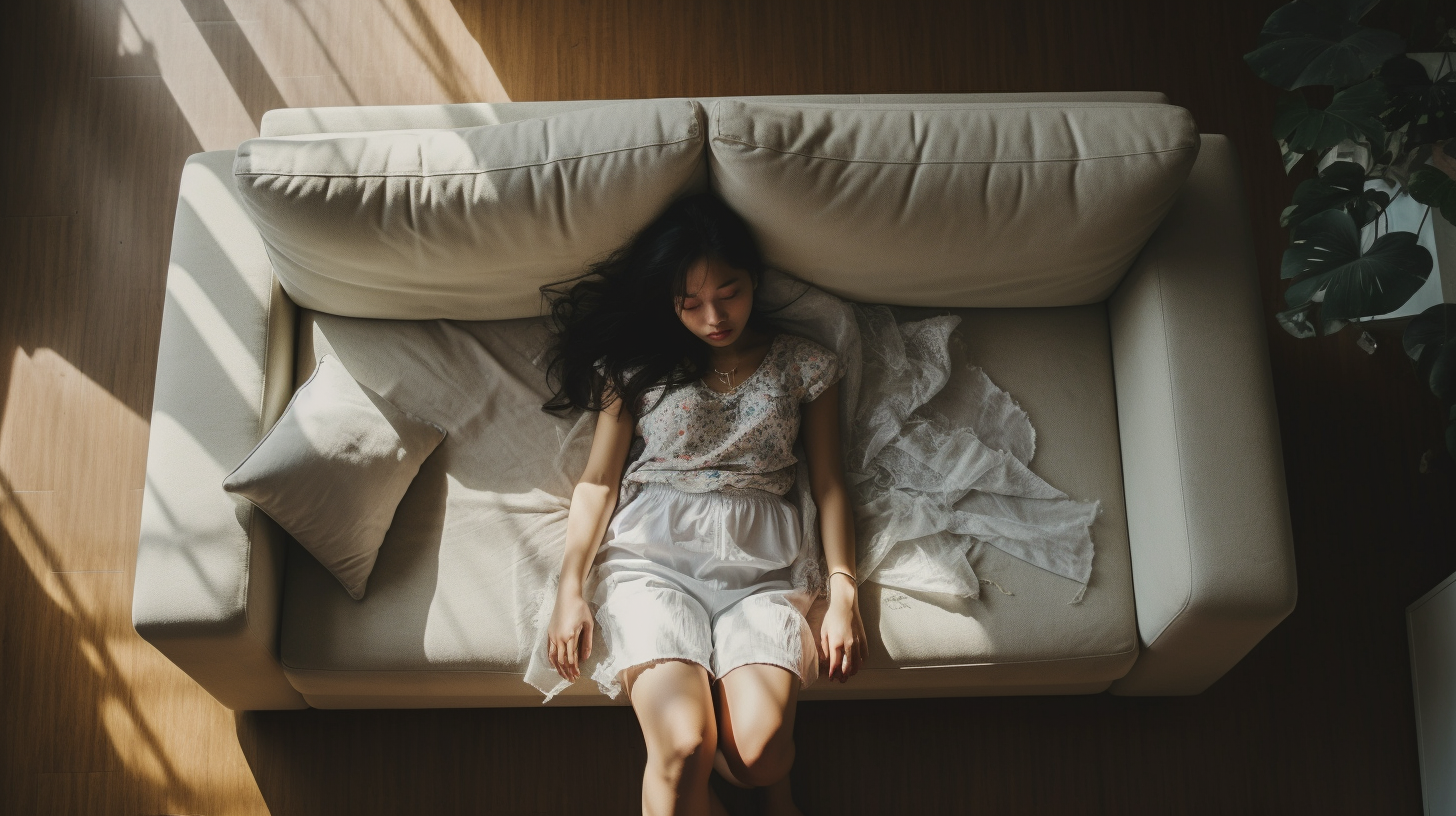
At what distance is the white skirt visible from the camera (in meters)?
1.59

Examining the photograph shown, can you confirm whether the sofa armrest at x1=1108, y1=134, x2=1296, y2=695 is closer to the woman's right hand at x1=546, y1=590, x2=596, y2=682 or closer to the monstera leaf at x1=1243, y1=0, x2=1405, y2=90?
the monstera leaf at x1=1243, y1=0, x2=1405, y2=90

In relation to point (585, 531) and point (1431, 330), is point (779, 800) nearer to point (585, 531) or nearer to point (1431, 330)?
point (585, 531)

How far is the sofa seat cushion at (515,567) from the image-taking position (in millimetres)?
1625

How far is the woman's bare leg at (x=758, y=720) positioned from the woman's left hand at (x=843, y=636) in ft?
0.23

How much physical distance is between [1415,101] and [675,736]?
1486mm

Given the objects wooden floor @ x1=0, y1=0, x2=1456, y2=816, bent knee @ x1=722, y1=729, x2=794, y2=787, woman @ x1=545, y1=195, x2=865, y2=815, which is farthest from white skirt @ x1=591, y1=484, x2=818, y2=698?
wooden floor @ x1=0, y1=0, x2=1456, y2=816

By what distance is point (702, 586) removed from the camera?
167 centimetres

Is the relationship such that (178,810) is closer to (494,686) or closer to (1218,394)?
(494,686)

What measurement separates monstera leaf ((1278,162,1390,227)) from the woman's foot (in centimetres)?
127

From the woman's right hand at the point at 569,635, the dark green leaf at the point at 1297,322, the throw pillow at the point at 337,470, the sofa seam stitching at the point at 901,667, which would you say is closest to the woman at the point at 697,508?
the woman's right hand at the point at 569,635

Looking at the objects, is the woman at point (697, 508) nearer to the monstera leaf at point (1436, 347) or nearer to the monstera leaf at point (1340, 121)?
the monstera leaf at point (1340, 121)

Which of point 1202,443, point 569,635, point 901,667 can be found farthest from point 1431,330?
point 569,635

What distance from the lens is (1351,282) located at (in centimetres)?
146

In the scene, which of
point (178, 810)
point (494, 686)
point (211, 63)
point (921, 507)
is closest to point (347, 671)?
point (494, 686)
